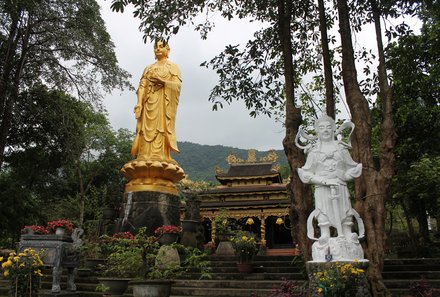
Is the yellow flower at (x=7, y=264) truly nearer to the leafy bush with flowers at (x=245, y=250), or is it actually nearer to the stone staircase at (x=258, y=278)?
the stone staircase at (x=258, y=278)

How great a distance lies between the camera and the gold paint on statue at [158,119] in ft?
41.9

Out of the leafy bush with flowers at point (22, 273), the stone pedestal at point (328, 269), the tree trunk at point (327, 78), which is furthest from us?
the tree trunk at point (327, 78)

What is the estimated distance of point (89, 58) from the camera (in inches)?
497

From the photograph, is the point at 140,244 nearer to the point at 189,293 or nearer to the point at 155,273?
the point at 155,273

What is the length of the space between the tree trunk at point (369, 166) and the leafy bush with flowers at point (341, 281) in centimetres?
90

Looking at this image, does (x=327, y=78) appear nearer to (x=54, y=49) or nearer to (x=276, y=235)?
(x=54, y=49)

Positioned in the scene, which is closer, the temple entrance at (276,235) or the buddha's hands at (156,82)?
the buddha's hands at (156,82)

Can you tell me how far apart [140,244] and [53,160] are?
1099 cm

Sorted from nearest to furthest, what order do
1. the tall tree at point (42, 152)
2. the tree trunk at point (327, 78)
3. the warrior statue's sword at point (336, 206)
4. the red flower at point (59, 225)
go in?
the warrior statue's sword at point (336, 206) < the tree trunk at point (327, 78) < the red flower at point (59, 225) < the tall tree at point (42, 152)

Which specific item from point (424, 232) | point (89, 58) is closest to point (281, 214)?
point (424, 232)

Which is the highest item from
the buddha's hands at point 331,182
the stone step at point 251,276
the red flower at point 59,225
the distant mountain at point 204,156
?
the distant mountain at point 204,156

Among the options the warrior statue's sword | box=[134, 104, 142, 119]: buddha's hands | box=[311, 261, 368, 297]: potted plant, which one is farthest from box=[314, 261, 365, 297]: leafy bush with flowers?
box=[134, 104, 142, 119]: buddha's hands

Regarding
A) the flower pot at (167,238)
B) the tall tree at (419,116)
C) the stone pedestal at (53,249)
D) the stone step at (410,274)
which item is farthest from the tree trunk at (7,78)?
the stone step at (410,274)

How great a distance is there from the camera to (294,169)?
665 cm
